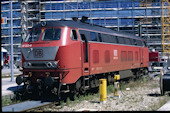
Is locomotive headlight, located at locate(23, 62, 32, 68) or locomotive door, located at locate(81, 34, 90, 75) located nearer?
locomotive headlight, located at locate(23, 62, 32, 68)

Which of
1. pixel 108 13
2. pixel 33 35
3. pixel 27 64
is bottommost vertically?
pixel 27 64

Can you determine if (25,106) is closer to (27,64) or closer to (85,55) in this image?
(27,64)

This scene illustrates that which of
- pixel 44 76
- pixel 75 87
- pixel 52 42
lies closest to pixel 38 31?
pixel 52 42

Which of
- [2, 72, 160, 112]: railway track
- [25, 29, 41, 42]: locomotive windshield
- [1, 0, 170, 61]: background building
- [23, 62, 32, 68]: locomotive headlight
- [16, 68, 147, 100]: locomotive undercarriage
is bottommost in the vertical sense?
[2, 72, 160, 112]: railway track

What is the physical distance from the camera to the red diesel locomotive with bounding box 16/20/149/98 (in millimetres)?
10422

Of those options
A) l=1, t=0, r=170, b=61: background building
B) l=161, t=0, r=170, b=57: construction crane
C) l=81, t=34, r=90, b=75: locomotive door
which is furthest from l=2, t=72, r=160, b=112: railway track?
l=161, t=0, r=170, b=57: construction crane

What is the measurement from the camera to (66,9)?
6738 cm

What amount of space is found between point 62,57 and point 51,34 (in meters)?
1.38

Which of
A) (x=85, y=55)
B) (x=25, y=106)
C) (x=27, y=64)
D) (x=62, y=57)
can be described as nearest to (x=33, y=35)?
(x=27, y=64)

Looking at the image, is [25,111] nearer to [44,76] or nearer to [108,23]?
[44,76]

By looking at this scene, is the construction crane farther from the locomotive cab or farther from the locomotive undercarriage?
the locomotive cab

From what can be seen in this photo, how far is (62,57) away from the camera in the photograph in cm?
1040

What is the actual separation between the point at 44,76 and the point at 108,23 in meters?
57.9

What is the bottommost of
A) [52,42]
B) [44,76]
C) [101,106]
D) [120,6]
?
[101,106]
